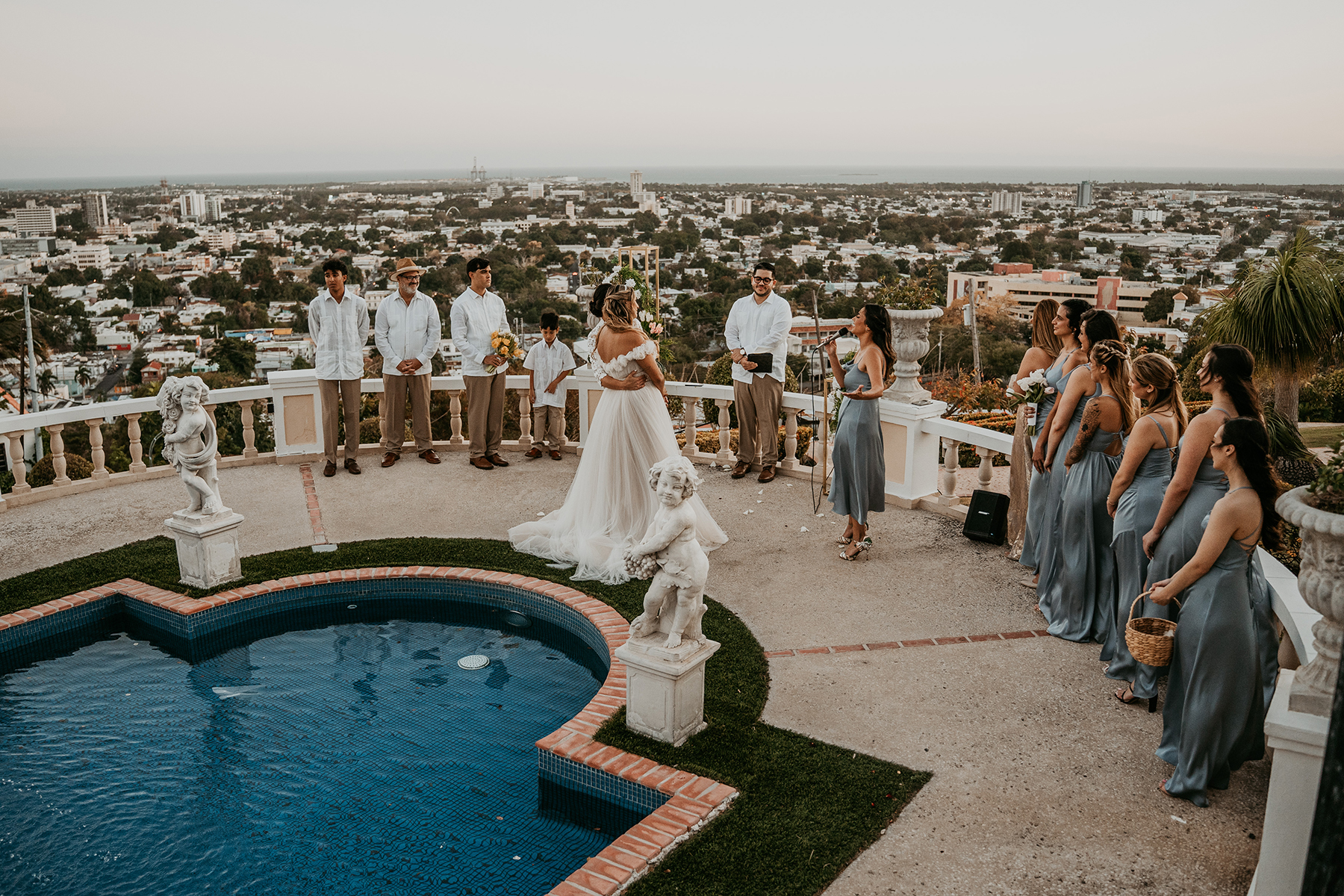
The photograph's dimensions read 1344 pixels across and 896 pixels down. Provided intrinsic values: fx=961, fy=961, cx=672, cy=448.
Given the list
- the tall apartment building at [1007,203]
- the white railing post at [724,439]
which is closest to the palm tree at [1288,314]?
A: the white railing post at [724,439]

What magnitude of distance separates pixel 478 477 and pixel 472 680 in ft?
12.4

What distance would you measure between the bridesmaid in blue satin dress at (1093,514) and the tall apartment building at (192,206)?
71570 mm

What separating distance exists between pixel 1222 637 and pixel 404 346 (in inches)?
290

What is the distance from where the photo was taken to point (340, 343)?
9.07 meters

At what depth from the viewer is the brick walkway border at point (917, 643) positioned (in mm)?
5516

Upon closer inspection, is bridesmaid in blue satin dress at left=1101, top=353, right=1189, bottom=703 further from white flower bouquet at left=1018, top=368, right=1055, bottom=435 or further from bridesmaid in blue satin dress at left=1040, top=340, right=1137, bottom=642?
white flower bouquet at left=1018, top=368, right=1055, bottom=435

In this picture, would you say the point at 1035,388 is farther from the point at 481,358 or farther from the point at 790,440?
the point at 481,358

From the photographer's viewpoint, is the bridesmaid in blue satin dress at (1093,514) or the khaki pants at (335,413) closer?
the bridesmaid in blue satin dress at (1093,514)

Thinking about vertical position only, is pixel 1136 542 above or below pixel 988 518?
above

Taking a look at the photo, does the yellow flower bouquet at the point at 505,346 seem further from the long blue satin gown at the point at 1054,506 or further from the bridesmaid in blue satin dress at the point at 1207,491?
the bridesmaid in blue satin dress at the point at 1207,491

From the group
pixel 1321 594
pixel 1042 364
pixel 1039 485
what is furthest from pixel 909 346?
pixel 1321 594

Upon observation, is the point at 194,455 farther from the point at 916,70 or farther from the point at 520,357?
the point at 916,70

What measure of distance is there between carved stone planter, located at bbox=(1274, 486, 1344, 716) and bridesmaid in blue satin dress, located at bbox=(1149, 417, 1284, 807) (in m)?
0.87

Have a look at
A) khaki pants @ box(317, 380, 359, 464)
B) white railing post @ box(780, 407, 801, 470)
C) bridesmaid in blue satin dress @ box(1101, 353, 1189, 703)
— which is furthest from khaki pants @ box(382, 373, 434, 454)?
bridesmaid in blue satin dress @ box(1101, 353, 1189, 703)
